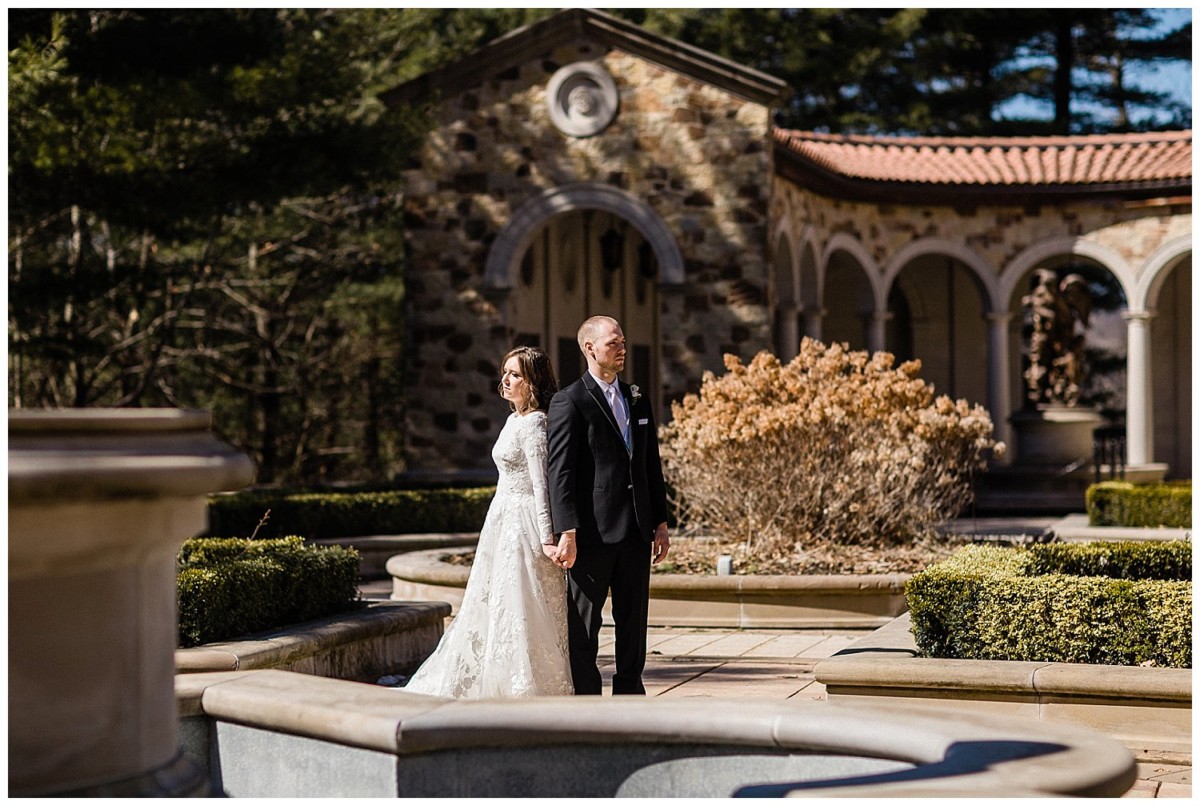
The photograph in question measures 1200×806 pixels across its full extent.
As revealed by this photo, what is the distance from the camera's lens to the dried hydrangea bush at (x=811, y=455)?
10.6 meters

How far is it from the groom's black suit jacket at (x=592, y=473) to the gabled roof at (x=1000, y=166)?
556 inches

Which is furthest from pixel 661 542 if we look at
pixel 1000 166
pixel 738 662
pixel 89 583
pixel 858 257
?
pixel 1000 166

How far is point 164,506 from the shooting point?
2.92 metres

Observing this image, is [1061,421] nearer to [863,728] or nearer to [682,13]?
[682,13]

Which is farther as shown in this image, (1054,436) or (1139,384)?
(1139,384)

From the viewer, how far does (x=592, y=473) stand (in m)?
6.09

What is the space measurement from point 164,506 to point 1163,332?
23.2 m

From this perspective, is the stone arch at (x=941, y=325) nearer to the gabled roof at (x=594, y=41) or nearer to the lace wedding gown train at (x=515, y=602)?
the gabled roof at (x=594, y=41)

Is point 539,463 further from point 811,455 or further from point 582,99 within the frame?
point 582,99

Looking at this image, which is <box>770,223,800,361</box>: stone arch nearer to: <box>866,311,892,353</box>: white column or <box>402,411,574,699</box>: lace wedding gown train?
<box>866,311,892,353</box>: white column

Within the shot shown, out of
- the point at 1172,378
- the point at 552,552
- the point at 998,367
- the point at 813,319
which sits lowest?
the point at 552,552

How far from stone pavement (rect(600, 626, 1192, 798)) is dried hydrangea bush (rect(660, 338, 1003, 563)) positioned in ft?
4.54

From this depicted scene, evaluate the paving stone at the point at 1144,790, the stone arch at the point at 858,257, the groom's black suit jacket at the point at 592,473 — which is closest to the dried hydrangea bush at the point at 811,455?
the groom's black suit jacket at the point at 592,473

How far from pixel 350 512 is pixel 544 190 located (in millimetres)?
5674
